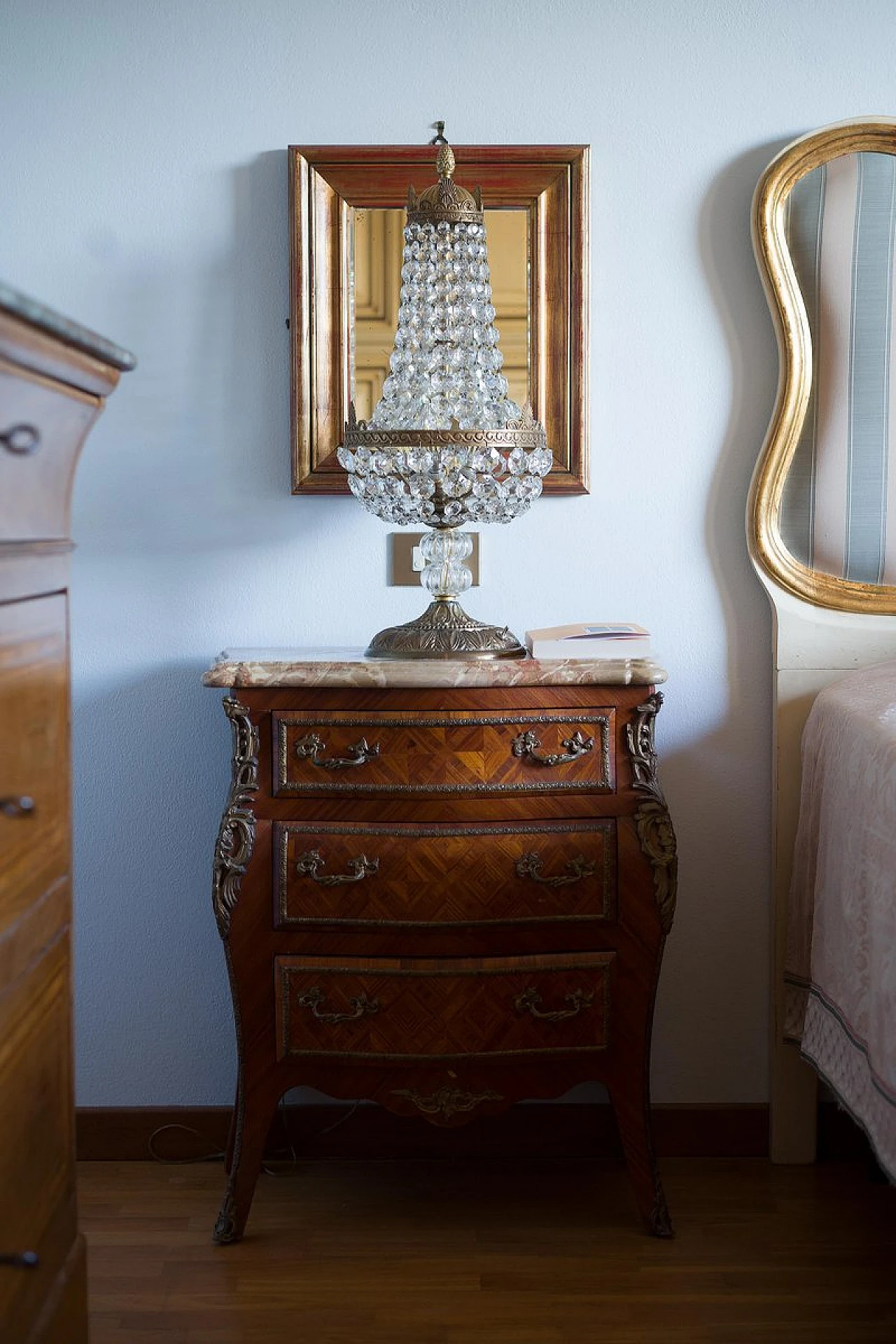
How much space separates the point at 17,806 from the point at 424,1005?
0.98m

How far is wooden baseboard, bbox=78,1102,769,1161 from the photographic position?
8.18ft

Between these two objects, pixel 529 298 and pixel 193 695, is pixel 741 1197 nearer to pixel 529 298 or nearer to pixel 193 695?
pixel 193 695

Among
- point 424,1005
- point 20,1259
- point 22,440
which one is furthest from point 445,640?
point 20,1259

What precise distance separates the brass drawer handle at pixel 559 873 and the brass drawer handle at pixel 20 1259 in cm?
97

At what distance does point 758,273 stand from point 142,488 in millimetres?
1202

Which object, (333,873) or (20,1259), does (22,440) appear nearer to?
(20,1259)

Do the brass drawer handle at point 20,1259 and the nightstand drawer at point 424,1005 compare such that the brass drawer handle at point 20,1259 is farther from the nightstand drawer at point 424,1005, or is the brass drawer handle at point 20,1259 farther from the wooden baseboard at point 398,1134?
the wooden baseboard at point 398,1134

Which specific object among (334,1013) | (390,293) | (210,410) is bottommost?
(334,1013)

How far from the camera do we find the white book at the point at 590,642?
2.11 meters

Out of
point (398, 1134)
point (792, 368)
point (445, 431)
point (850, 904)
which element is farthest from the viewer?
point (398, 1134)

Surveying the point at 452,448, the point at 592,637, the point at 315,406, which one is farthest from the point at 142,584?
the point at 592,637

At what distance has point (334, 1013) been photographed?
2076mm

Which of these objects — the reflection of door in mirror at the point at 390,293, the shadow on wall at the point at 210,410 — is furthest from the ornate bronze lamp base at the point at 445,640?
the reflection of door in mirror at the point at 390,293

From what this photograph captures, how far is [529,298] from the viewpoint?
2.41m
